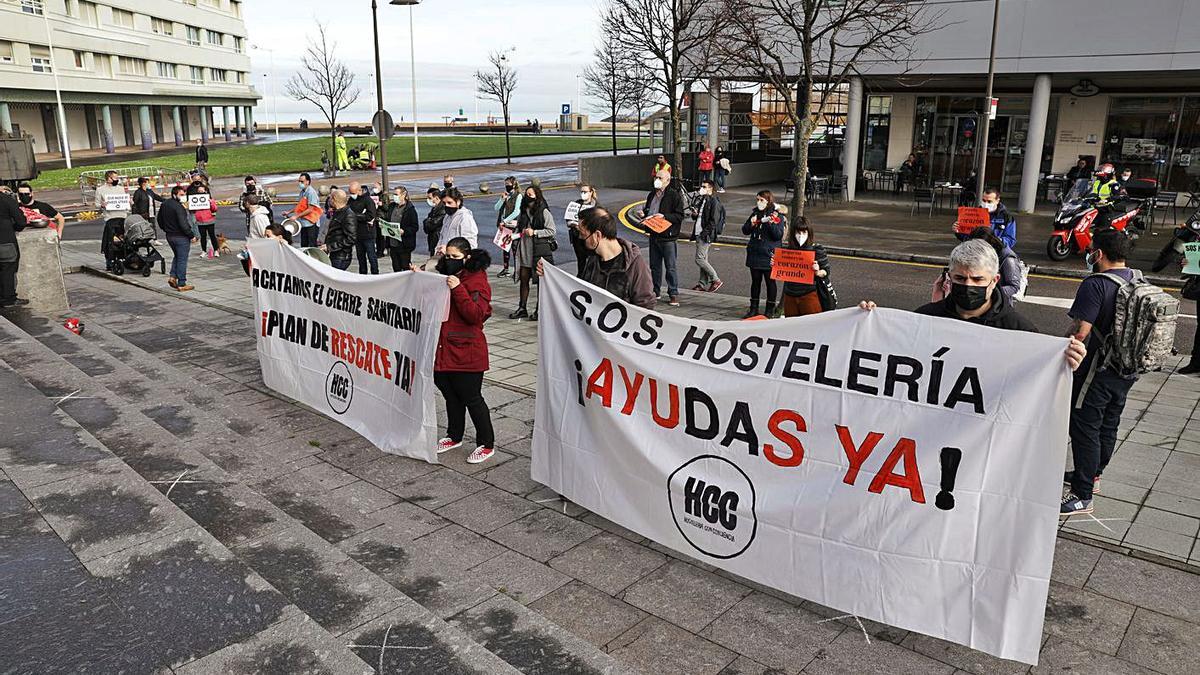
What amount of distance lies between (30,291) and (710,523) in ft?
37.0

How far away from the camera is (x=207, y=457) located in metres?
6.60

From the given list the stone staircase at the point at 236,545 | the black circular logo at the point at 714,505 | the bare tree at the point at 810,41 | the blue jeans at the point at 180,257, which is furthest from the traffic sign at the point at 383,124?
the black circular logo at the point at 714,505

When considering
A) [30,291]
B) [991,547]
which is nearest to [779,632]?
[991,547]

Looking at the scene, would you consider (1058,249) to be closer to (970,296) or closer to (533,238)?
(533,238)

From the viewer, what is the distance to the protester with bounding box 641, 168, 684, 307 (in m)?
12.5

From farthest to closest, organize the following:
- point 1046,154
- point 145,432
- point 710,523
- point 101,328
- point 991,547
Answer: point 1046,154 < point 101,328 < point 145,432 < point 710,523 < point 991,547

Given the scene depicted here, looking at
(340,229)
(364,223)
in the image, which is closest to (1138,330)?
(340,229)

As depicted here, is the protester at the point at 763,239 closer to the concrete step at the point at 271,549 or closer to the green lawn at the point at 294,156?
the concrete step at the point at 271,549

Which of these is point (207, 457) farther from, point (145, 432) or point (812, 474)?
point (812, 474)

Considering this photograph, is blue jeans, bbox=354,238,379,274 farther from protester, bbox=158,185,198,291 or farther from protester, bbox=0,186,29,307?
protester, bbox=0,186,29,307

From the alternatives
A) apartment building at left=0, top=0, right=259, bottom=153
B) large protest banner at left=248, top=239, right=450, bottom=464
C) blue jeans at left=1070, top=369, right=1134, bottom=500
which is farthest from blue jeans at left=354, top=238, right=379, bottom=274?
apartment building at left=0, top=0, right=259, bottom=153

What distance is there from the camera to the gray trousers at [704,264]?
13.6 metres

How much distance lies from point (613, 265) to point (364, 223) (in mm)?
8498

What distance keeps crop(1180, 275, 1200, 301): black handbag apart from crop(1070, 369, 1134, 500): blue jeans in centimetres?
483
